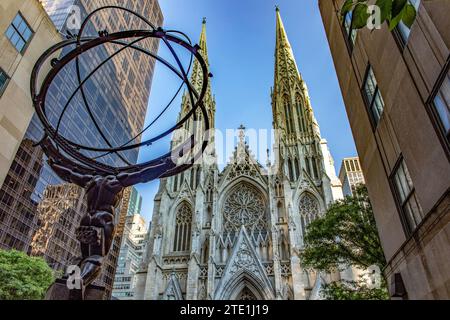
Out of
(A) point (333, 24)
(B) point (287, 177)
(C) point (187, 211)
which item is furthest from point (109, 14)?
(A) point (333, 24)

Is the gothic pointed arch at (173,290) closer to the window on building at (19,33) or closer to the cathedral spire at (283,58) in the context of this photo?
the window on building at (19,33)

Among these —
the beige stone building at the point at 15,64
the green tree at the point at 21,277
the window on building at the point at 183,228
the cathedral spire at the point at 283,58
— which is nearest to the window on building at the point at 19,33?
the beige stone building at the point at 15,64

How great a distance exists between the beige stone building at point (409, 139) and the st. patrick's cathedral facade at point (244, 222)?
19.3m

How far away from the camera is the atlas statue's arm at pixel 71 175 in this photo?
19.5 ft

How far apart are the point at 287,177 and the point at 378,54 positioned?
83.8 feet

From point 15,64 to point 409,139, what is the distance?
43.1 feet

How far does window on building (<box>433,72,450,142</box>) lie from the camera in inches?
228

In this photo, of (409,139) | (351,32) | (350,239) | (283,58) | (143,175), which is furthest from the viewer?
(283,58)

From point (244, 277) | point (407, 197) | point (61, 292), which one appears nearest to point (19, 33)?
point (61, 292)

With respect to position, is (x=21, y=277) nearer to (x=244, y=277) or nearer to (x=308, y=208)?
(x=244, y=277)

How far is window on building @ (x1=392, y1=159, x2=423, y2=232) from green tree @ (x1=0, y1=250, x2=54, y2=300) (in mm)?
23359

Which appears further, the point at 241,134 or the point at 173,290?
the point at 241,134

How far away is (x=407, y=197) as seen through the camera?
779 centimetres
